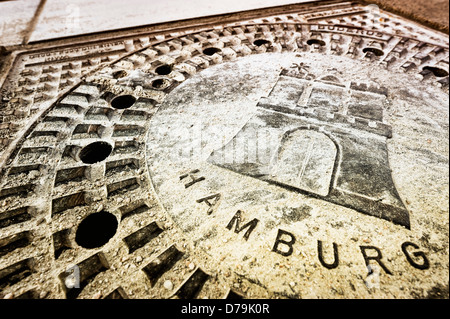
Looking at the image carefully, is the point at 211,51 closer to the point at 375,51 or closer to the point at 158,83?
the point at 158,83

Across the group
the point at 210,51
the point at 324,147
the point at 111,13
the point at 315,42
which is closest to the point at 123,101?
the point at 210,51

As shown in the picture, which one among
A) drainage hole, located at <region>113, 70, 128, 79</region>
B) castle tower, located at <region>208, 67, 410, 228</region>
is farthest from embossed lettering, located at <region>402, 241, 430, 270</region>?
drainage hole, located at <region>113, 70, 128, 79</region>

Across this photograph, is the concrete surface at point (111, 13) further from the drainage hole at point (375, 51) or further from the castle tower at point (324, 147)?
the castle tower at point (324, 147)

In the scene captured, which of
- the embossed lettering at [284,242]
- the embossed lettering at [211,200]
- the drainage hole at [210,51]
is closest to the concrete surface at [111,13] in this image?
the drainage hole at [210,51]

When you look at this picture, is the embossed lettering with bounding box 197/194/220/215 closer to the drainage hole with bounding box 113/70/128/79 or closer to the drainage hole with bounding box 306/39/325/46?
the drainage hole with bounding box 113/70/128/79

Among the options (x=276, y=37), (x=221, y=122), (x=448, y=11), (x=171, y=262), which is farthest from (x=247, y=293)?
(x=448, y=11)
